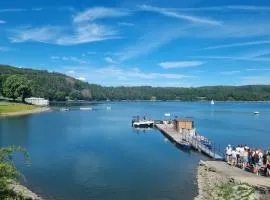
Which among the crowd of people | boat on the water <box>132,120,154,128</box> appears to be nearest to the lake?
the crowd of people

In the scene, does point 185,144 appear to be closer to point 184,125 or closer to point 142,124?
point 184,125

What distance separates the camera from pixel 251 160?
34000 millimetres

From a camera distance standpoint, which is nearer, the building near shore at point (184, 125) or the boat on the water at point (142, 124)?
the building near shore at point (184, 125)

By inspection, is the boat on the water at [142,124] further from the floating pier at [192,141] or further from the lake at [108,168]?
the lake at [108,168]

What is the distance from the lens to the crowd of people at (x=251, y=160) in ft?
104

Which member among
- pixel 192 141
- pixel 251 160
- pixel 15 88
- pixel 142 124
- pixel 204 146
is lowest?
pixel 142 124

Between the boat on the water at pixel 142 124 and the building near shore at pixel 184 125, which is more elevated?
the building near shore at pixel 184 125

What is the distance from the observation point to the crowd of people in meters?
31.8

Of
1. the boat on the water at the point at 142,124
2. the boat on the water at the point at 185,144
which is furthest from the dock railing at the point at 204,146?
the boat on the water at the point at 142,124

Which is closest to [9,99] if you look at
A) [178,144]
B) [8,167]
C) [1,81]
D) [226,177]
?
[1,81]

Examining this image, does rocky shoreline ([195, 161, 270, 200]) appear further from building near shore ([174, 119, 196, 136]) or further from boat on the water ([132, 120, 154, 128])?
boat on the water ([132, 120, 154, 128])

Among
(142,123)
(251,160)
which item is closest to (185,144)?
(251,160)

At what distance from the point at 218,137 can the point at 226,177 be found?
155ft

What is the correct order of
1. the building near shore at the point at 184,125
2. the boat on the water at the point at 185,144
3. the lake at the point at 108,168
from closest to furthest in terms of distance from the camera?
the lake at the point at 108,168 → the boat on the water at the point at 185,144 → the building near shore at the point at 184,125
